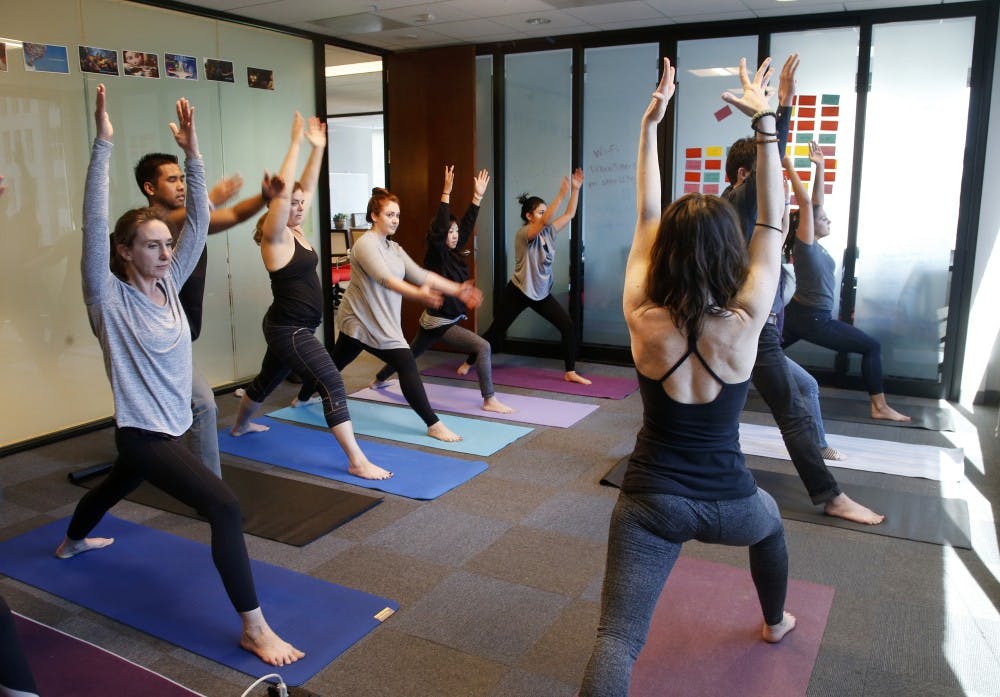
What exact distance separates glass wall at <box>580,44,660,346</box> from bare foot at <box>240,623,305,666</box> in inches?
182

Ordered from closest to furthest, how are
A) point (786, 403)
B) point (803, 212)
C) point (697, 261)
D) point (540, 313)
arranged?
point (697, 261)
point (786, 403)
point (803, 212)
point (540, 313)

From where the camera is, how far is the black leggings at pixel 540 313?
19.5ft

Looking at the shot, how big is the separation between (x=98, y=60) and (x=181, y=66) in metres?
0.59

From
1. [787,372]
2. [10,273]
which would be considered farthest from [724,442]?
[10,273]

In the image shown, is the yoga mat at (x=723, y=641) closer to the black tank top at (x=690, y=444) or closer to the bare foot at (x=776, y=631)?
the bare foot at (x=776, y=631)

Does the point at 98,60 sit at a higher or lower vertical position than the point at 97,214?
higher

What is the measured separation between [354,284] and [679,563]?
2225 millimetres

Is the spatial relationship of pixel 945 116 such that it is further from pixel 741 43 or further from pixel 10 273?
pixel 10 273

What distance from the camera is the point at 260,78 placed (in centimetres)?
573

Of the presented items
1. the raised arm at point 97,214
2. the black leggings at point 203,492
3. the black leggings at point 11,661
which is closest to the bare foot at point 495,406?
the black leggings at point 203,492

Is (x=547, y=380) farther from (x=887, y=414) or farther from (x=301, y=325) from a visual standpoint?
(x=301, y=325)

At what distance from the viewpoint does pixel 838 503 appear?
3.46 metres

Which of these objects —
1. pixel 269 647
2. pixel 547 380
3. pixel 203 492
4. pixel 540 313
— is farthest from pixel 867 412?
pixel 203 492

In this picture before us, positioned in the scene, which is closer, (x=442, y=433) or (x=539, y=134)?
(x=442, y=433)
